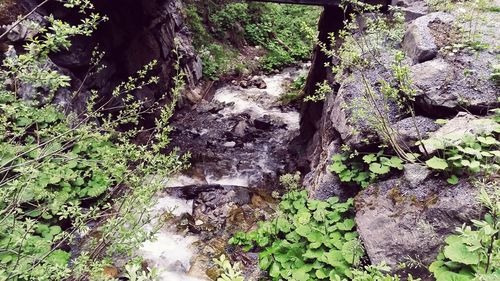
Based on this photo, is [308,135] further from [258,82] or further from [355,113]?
[258,82]

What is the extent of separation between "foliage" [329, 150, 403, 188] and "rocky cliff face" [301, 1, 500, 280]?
0.45ft

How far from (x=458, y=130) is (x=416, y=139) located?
45 cm

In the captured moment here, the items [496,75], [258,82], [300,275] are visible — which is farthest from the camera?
[258,82]

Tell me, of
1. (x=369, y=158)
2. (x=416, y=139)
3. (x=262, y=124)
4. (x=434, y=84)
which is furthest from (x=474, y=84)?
(x=262, y=124)

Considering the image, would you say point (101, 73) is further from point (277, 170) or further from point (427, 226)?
point (427, 226)

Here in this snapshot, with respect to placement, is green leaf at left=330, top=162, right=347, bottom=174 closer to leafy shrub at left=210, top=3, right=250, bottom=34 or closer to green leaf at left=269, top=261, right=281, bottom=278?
green leaf at left=269, top=261, right=281, bottom=278

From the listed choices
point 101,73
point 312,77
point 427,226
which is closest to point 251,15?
point 312,77

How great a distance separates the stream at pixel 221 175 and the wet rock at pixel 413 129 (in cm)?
245

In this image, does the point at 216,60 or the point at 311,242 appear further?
the point at 216,60

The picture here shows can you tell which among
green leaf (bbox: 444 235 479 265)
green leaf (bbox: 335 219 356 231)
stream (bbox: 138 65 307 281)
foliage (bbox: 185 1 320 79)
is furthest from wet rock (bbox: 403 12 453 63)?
foliage (bbox: 185 1 320 79)

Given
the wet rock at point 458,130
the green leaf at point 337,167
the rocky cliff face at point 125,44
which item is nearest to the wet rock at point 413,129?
the wet rock at point 458,130

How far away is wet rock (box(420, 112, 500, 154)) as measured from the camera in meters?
Answer: 3.31

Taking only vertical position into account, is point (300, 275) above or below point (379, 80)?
below

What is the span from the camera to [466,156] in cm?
324
